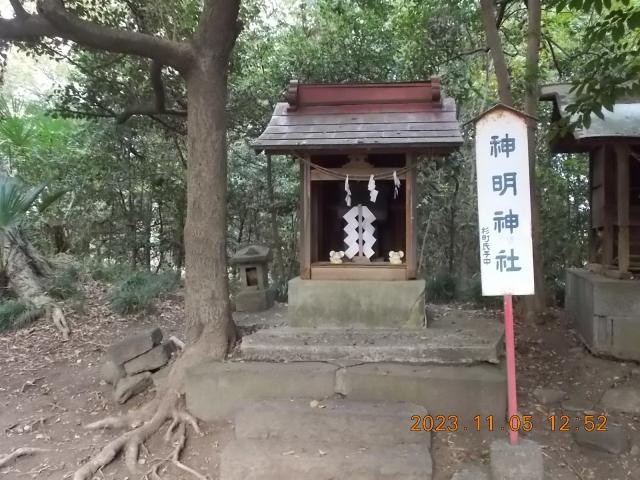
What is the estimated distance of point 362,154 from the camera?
568 cm

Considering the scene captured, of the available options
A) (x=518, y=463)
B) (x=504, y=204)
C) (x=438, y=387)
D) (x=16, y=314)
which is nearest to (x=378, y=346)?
(x=438, y=387)

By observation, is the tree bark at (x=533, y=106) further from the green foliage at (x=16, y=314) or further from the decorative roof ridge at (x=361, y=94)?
the green foliage at (x=16, y=314)

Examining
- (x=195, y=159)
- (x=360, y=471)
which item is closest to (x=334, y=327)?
(x=360, y=471)

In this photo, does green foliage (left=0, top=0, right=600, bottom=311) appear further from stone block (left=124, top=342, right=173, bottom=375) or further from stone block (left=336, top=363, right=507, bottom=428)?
stone block (left=336, top=363, right=507, bottom=428)

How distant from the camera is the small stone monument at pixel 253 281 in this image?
319 inches

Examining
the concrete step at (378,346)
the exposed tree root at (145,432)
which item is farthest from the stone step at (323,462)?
the concrete step at (378,346)

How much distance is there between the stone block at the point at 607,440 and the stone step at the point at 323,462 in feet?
4.87

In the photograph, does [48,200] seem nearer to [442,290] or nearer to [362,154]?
[362,154]

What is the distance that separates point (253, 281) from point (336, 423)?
14.3ft

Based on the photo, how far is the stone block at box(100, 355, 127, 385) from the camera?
5527 millimetres

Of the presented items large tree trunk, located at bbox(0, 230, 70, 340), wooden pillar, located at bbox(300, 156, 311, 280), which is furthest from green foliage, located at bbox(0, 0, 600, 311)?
wooden pillar, located at bbox(300, 156, 311, 280)

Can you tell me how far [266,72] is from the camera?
10102mm

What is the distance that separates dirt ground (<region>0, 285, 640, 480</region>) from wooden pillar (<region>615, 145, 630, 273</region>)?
1.25m

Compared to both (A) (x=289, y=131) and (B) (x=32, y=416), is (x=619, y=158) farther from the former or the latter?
(B) (x=32, y=416)
